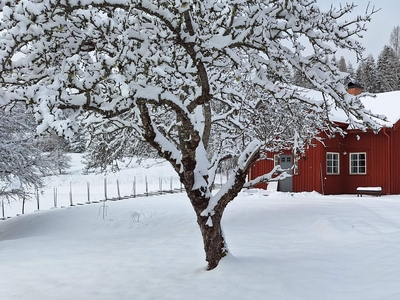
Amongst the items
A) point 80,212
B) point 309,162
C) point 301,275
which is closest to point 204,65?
point 301,275

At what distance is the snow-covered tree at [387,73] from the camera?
44.7m

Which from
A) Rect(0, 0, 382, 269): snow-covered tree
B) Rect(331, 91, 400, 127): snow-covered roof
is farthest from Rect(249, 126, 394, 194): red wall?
Rect(0, 0, 382, 269): snow-covered tree

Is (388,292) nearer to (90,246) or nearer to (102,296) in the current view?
(102,296)

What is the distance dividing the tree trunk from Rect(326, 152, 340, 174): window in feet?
43.9

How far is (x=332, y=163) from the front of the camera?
61.4 ft

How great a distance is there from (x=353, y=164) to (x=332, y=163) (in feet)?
3.67

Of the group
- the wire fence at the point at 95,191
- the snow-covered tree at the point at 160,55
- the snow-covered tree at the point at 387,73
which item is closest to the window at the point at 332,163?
the wire fence at the point at 95,191

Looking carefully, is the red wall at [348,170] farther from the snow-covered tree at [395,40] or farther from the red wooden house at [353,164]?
the snow-covered tree at [395,40]

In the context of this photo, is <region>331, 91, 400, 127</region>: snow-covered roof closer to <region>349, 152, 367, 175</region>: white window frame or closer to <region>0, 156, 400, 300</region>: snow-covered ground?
<region>349, 152, 367, 175</region>: white window frame

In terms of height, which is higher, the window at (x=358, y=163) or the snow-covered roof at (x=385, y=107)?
the snow-covered roof at (x=385, y=107)

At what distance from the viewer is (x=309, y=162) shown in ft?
60.5

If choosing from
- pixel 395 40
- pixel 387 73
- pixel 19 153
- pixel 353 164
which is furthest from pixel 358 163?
pixel 395 40

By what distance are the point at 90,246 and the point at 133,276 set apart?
11.8 ft

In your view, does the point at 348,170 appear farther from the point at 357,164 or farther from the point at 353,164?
the point at 357,164
